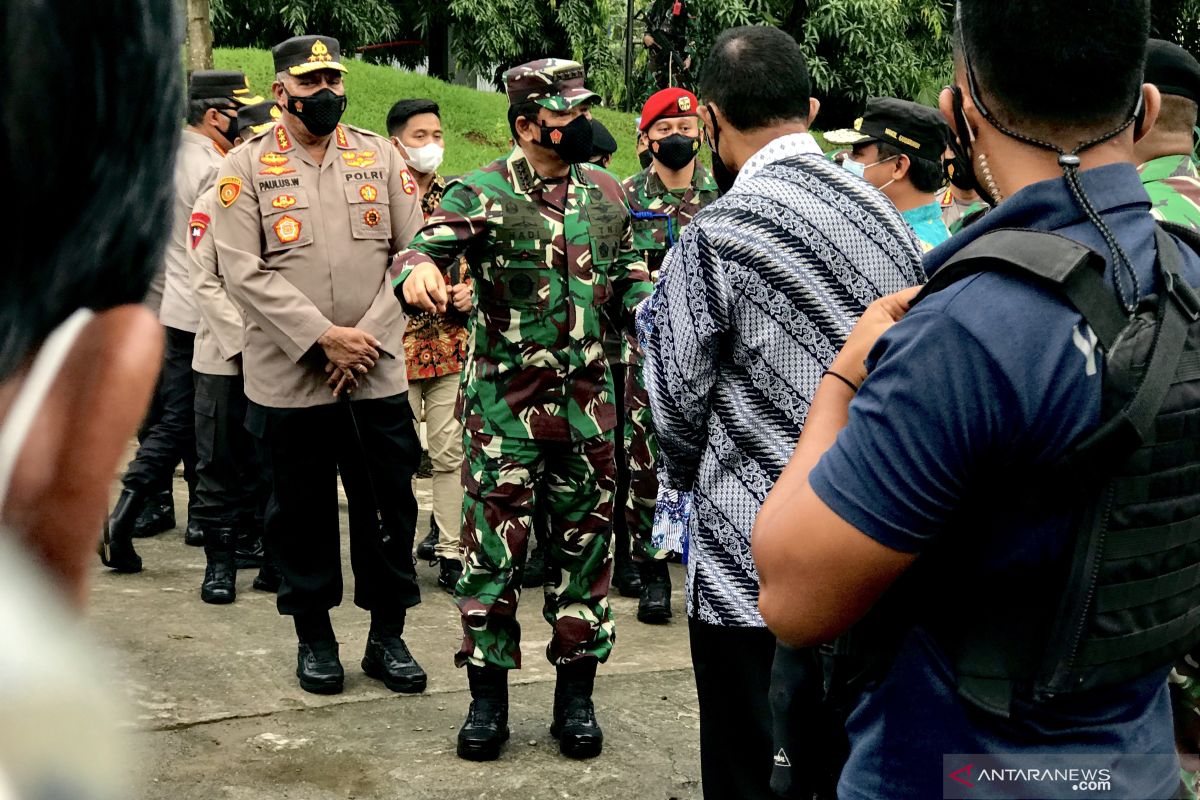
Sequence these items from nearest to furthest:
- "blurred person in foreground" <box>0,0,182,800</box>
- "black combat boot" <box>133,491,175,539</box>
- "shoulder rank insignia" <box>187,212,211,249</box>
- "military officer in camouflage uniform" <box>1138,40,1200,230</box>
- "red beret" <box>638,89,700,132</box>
→ "blurred person in foreground" <box>0,0,182,800</box>, "military officer in camouflage uniform" <box>1138,40,1200,230</box>, "shoulder rank insignia" <box>187,212,211,249</box>, "red beret" <box>638,89,700,132</box>, "black combat boot" <box>133,491,175,539</box>

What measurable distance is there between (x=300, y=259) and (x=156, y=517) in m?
2.84

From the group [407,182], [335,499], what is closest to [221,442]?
[335,499]

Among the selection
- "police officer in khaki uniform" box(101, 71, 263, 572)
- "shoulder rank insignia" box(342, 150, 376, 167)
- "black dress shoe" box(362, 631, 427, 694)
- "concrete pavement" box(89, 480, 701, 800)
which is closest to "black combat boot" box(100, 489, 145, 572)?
"police officer in khaki uniform" box(101, 71, 263, 572)

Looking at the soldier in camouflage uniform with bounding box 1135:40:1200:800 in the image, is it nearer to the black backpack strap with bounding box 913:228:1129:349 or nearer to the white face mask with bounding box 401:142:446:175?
the black backpack strap with bounding box 913:228:1129:349

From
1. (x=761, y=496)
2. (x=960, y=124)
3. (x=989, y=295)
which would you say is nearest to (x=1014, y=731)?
(x=989, y=295)

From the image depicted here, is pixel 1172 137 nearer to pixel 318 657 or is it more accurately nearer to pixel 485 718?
pixel 485 718

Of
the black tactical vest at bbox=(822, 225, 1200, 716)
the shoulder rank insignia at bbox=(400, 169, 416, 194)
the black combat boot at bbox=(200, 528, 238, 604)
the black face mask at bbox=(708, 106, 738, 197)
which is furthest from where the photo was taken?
the black combat boot at bbox=(200, 528, 238, 604)

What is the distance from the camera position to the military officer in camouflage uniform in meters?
2.48

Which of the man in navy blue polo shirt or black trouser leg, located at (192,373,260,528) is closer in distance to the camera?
the man in navy blue polo shirt

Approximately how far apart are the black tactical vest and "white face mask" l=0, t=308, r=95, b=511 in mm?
1119

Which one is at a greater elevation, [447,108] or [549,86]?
[549,86]

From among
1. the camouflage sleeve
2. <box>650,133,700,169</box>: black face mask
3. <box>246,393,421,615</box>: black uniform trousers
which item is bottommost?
<box>246,393,421,615</box>: black uniform trousers

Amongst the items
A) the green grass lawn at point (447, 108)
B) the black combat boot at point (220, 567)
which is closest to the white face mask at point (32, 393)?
the black combat boot at point (220, 567)

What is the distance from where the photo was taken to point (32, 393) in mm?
555
